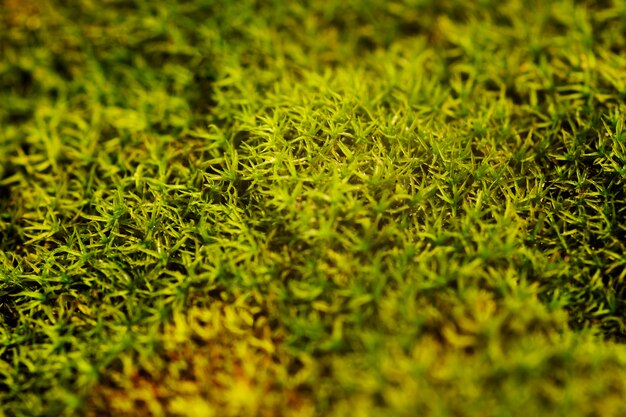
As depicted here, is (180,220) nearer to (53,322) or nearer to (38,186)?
(53,322)

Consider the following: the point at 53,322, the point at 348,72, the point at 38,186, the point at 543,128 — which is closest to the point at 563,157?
the point at 543,128

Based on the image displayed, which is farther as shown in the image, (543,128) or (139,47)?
(139,47)

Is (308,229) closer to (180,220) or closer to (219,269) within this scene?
(219,269)

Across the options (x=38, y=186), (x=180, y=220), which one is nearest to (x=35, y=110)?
(x=38, y=186)

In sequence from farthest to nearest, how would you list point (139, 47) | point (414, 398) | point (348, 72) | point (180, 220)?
1. point (139, 47)
2. point (348, 72)
3. point (180, 220)
4. point (414, 398)

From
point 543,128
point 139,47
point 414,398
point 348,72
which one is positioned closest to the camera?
point 414,398

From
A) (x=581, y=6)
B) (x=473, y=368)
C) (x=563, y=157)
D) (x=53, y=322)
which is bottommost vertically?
(x=53, y=322)

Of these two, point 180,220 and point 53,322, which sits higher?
point 180,220
